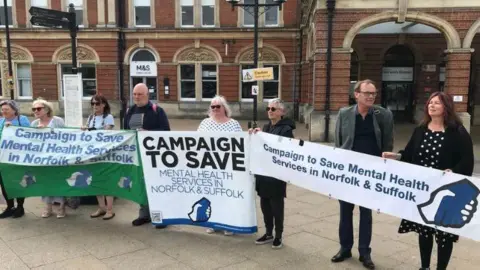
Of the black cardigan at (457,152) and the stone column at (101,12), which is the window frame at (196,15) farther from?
the black cardigan at (457,152)

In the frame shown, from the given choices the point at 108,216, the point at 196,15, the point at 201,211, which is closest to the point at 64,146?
the point at 108,216

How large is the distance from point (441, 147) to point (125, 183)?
147 inches

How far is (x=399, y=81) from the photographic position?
22922 mm

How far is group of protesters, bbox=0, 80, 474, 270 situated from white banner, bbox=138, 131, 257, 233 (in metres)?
0.21

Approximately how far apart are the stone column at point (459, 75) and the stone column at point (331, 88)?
3.19m

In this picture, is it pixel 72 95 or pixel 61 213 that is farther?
pixel 72 95

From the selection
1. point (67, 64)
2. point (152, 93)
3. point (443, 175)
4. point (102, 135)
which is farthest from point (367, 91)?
point (67, 64)

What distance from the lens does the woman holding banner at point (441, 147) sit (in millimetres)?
3639

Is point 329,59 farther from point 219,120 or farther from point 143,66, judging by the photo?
point 143,66

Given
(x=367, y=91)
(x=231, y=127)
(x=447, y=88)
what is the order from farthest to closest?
(x=447, y=88)
(x=231, y=127)
(x=367, y=91)

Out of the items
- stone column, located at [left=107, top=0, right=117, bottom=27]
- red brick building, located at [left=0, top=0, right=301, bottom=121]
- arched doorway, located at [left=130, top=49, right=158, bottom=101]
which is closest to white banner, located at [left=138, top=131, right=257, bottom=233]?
red brick building, located at [left=0, top=0, right=301, bottom=121]

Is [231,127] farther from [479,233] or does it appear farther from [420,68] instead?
[420,68]

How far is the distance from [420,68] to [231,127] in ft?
64.9

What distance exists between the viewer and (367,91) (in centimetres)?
416
